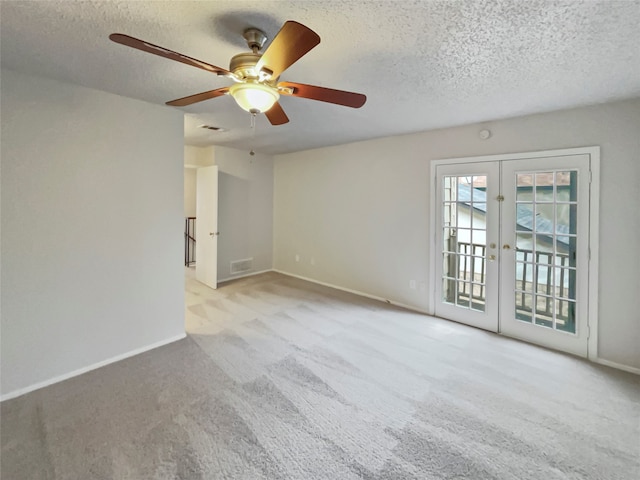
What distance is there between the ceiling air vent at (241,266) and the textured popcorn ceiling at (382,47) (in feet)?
10.8

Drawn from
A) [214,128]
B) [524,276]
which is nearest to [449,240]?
[524,276]

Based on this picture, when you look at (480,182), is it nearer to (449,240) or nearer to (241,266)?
(449,240)

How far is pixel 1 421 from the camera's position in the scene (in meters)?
2.00

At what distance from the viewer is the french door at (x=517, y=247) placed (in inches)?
115

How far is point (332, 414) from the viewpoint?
2086 millimetres

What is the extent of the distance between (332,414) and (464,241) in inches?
104

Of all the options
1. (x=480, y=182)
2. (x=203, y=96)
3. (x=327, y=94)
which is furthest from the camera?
(x=480, y=182)

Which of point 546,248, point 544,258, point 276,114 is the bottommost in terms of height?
point 544,258

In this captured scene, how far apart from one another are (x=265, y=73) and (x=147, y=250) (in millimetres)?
2223

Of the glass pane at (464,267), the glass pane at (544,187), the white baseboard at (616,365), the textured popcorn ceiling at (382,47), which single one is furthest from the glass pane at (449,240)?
the white baseboard at (616,365)

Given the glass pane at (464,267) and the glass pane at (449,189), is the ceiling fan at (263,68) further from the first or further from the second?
the glass pane at (464,267)

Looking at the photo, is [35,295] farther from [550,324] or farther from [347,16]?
[550,324]

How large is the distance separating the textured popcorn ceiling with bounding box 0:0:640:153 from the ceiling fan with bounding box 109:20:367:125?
0.24 m

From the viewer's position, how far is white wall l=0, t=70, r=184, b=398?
2229 mm
